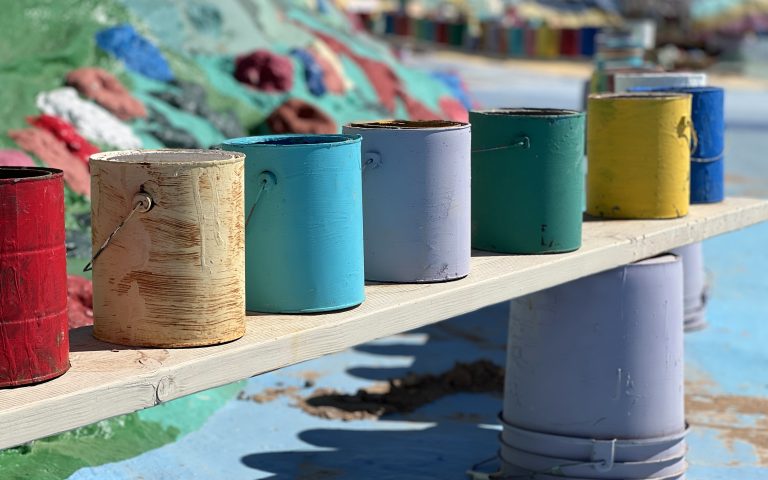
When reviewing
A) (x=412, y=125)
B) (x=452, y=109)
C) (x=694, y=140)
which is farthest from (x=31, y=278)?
(x=452, y=109)

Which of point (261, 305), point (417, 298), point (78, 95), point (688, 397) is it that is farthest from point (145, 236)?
point (78, 95)

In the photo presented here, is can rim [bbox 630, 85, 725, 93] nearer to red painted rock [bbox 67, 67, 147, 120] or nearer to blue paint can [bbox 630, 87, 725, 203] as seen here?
blue paint can [bbox 630, 87, 725, 203]

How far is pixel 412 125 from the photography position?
2.73 metres

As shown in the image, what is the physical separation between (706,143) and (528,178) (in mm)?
915

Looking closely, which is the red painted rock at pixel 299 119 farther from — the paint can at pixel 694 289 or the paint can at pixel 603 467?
the paint can at pixel 603 467

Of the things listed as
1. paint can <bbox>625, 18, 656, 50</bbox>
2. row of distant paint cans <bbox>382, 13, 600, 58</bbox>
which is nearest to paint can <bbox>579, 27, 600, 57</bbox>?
row of distant paint cans <bbox>382, 13, 600, 58</bbox>

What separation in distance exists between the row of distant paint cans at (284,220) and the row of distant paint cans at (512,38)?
20.3 meters

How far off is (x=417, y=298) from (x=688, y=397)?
87.5 inches

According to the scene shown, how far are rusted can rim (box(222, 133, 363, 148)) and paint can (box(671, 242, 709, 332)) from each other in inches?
114

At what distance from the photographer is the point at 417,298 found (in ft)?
7.97

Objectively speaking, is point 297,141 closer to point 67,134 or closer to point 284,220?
point 284,220

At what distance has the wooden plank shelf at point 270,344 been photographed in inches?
74.2

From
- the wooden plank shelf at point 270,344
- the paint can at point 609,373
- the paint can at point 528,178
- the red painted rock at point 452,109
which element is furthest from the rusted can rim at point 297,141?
the red painted rock at point 452,109

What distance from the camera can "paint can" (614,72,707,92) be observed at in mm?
3912
